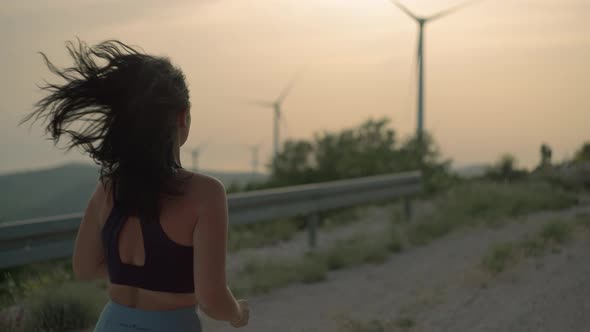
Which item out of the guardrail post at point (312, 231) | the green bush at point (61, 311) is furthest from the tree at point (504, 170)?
the green bush at point (61, 311)

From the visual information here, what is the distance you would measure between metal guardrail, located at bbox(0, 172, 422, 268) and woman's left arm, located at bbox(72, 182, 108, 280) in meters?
4.45

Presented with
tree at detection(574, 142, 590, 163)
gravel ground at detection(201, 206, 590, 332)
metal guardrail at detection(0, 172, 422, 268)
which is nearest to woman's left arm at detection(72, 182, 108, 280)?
gravel ground at detection(201, 206, 590, 332)

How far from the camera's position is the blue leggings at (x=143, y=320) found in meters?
2.40

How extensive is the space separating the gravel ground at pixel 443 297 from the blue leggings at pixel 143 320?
4.06 meters

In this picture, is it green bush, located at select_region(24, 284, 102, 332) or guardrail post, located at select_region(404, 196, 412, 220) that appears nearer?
green bush, located at select_region(24, 284, 102, 332)

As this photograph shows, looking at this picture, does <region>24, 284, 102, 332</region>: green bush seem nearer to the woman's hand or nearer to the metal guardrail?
the metal guardrail

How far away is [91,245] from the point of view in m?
2.72

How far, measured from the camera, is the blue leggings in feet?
7.89

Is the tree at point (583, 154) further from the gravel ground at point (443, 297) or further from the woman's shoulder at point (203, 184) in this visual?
the woman's shoulder at point (203, 184)

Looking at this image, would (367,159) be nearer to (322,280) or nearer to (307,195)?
(307,195)

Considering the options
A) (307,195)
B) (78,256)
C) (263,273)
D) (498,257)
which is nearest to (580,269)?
(498,257)

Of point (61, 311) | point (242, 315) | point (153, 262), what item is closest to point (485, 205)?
point (61, 311)

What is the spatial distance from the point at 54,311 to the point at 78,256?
13.5ft

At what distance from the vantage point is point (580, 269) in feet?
26.3
